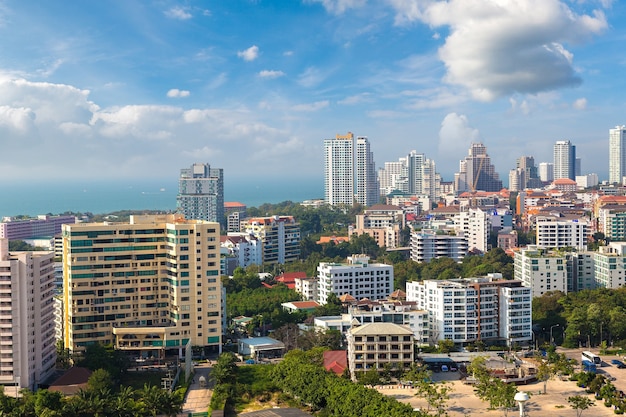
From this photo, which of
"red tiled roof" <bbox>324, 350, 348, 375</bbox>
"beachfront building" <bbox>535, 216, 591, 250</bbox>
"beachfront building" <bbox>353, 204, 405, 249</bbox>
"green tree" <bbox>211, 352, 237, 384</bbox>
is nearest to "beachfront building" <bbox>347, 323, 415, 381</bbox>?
"red tiled roof" <bbox>324, 350, 348, 375</bbox>

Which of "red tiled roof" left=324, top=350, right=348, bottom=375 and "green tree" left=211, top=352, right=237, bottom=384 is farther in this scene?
"red tiled roof" left=324, top=350, right=348, bottom=375

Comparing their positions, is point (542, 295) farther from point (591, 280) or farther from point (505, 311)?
point (505, 311)

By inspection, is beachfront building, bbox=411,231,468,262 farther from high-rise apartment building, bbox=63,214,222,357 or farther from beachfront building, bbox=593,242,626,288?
high-rise apartment building, bbox=63,214,222,357

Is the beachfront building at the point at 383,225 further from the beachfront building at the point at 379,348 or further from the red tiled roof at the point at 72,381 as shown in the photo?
the red tiled roof at the point at 72,381

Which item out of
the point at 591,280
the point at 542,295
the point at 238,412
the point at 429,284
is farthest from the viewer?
the point at 591,280

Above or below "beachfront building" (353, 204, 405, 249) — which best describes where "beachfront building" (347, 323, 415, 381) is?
below

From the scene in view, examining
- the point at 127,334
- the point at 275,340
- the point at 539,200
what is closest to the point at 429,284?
the point at 275,340

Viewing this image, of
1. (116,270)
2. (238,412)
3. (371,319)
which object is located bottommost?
(238,412)
